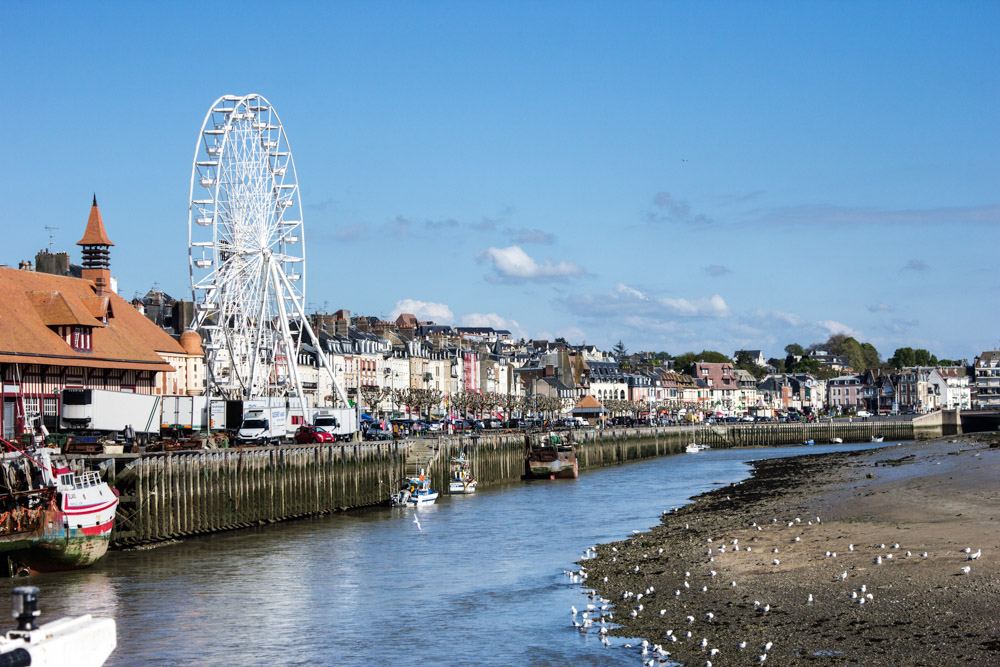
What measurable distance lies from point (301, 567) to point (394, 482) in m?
28.0

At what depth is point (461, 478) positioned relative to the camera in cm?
7294

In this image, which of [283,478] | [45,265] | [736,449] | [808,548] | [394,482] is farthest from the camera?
[736,449]

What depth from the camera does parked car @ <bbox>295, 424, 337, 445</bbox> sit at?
65.3 metres

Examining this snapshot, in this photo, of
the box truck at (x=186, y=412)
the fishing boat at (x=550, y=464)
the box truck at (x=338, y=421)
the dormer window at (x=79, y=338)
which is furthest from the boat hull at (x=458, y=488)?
the dormer window at (x=79, y=338)

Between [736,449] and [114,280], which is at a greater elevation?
[114,280]

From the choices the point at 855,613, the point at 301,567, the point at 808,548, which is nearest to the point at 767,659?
the point at 855,613

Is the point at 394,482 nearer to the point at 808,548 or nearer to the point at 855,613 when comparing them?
the point at 808,548

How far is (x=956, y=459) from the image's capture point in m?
75.6

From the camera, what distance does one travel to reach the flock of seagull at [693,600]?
942 inches

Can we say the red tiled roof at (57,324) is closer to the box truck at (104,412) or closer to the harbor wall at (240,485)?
the box truck at (104,412)

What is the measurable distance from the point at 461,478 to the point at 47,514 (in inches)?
1515

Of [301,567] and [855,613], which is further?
[301,567]

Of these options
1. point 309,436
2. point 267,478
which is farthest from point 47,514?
point 309,436

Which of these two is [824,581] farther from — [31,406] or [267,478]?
[31,406]
